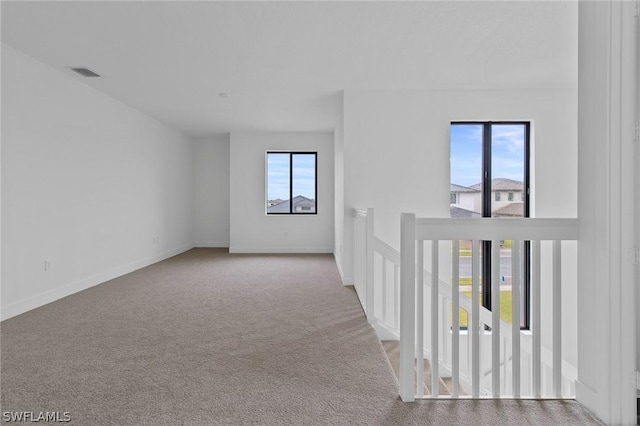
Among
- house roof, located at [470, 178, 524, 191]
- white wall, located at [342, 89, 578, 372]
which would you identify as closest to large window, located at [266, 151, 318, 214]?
white wall, located at [342, 89, 578, 372]

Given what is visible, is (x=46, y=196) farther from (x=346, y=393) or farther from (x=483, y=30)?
(x=483, y=30)

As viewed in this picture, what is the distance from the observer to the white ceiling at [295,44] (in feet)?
9.28

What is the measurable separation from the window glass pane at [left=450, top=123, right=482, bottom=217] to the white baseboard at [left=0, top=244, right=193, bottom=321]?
467cm

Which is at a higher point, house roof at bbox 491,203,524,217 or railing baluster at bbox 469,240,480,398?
house roof at bbox 491,203,524,217

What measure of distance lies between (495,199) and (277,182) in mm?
4488

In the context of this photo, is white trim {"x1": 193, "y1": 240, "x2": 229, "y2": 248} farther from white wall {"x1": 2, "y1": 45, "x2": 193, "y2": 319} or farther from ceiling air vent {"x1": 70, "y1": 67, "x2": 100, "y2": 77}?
ceiling air vent {"x1": 70, "y1": 67, "x2": 100, "y2": 77}

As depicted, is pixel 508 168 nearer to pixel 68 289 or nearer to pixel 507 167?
pixel 507 167

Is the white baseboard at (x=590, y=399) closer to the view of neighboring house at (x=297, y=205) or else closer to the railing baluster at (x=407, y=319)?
the railing baluster at (x=407, y=319)

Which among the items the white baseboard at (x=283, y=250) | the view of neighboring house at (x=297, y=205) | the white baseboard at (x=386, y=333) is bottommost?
the white baseboard at (x=386, y=333)

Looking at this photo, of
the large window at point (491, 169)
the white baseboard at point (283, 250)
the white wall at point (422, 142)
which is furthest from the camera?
the white baseboard at point (283, 250)

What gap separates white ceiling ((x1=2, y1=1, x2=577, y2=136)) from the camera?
283 cm

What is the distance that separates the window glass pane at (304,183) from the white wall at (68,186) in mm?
2725

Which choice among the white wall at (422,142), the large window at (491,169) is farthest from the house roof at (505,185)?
the white wall at (422,142)

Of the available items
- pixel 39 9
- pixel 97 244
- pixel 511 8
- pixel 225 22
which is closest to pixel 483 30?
pixel 511 8
